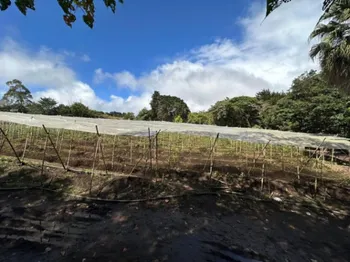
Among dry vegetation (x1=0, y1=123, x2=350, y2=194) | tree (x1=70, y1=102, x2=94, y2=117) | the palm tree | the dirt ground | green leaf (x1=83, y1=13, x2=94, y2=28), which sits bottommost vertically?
the dirt ground

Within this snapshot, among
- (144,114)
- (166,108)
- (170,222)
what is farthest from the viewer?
(166,108)

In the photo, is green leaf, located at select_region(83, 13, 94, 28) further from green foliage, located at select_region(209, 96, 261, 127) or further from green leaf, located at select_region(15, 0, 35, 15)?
green foliage, located at select_region(209, 96, 261, 127)

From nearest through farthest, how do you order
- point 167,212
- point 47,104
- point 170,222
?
point 170,222 < point 167,212 < point 47,104

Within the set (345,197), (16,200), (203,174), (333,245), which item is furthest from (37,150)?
(345,197)

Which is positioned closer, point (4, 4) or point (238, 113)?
point (4, 4)

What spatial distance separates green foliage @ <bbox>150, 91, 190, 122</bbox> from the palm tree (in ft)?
71.4

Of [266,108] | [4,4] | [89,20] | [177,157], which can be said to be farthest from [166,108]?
[4,4]

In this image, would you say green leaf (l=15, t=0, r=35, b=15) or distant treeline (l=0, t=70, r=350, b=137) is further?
distant treeline (l=0, t=70, r=350, b=137)

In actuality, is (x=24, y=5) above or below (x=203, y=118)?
below

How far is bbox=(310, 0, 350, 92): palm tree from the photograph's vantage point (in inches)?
237

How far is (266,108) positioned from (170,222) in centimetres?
1578

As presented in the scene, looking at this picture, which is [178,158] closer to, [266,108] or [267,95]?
[266,108]

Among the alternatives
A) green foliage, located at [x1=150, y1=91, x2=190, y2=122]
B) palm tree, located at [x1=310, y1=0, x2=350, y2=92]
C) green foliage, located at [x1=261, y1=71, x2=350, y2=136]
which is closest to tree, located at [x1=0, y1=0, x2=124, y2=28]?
palm tree, located at [x1=310, y1=0, x2=350, y2=92]

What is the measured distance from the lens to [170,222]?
13.3ft
